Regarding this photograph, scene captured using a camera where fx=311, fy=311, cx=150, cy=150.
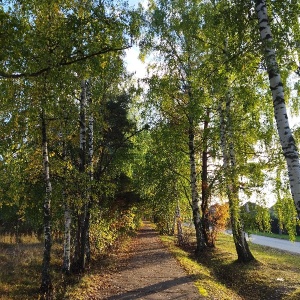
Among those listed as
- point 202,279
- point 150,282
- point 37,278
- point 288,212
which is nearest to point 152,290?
point 150,282

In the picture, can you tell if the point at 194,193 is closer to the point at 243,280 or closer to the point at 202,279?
the point at 243,280

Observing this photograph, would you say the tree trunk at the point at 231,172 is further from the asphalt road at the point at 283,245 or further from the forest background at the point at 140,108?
the asphalt road at the point at 283,245

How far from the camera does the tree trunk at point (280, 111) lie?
5.95 metres

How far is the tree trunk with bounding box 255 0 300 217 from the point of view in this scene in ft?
19.5

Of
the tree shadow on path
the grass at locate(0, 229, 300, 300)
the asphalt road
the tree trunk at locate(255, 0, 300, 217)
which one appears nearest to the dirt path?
the tree shadow on path

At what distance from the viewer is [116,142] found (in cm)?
1602

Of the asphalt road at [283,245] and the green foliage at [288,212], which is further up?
the green foliage at [288,212]

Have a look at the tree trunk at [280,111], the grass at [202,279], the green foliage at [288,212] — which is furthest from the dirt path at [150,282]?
the tree trunk at [280,111]

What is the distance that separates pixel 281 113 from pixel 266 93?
14.0 ft

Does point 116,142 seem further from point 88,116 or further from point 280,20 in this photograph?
point 280,20

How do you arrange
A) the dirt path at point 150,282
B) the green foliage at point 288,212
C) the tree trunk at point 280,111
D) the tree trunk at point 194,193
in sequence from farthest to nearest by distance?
the tree trunk at point 194,193 → the green foliage at point 288,212 → the dirt path at point 150,282 → the tree trunk at point 280,111

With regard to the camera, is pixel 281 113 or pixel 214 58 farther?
pixel 214 58

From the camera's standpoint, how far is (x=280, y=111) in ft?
20.6

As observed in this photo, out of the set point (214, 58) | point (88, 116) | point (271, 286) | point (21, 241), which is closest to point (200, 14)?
point (214, 58)
